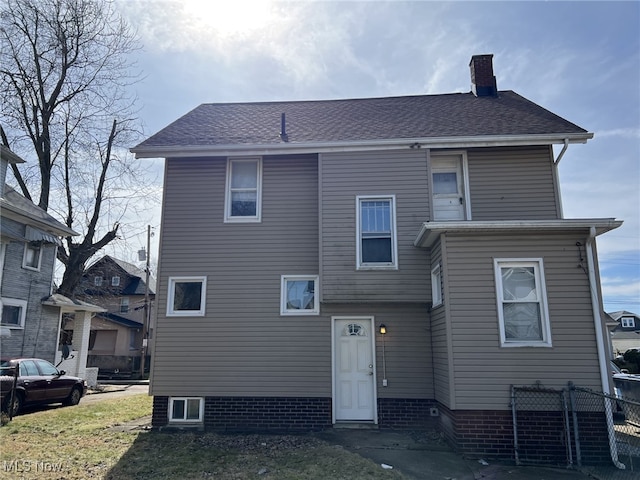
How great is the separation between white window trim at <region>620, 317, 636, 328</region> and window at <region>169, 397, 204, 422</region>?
56644 millimetres

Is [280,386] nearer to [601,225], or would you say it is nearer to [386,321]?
[386,321]

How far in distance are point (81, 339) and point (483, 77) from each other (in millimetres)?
18260

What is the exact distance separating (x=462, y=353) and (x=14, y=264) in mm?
14535

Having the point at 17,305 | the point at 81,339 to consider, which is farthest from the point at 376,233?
the point at 81,339

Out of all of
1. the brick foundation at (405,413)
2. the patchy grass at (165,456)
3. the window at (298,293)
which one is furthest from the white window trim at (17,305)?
the brick foundation at (405,413)

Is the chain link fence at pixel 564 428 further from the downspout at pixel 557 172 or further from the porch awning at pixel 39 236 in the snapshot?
the porch awning at pixel 39 236

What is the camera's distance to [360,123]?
10273 millimetres

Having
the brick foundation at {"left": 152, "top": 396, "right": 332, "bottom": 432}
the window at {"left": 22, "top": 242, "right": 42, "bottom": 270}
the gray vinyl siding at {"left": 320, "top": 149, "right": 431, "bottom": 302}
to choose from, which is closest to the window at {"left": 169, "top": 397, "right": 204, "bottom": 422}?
the brick foundation at {"left": 152, "top": 396, "right": 332, "bottom": 432}

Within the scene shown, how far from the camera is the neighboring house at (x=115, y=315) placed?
27184 mm

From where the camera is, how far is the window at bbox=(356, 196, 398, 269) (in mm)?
8758

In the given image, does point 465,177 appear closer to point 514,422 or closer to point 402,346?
point 402,346

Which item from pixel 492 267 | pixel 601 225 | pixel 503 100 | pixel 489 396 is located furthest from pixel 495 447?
pixel 503 100

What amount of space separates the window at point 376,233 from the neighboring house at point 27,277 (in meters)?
10.7

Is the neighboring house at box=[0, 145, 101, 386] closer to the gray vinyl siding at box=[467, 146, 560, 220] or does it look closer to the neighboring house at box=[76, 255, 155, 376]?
the neighboring house at box=[76, 255, 155, 376]
